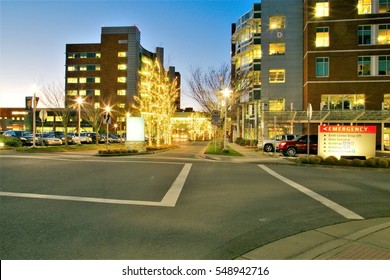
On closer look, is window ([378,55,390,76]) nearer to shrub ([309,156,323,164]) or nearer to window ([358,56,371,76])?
window ([358,56,371,76])

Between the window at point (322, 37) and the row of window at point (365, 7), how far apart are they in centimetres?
185

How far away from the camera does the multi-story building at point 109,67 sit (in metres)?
91.6

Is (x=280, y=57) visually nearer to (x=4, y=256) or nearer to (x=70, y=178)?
(x=70, y=178)

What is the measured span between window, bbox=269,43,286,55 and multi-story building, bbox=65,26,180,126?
169 feet

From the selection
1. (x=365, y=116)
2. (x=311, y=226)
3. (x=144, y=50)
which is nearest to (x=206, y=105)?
(x=365, y=116)

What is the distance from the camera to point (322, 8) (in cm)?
4212

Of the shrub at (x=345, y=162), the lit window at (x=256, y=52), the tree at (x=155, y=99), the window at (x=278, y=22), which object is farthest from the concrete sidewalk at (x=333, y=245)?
the lit window at (x=256, y=52)

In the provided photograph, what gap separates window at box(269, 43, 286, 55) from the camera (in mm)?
46344

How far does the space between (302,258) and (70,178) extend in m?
9.85

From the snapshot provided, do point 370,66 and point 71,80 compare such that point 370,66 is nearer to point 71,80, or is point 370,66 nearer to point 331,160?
point 331,160

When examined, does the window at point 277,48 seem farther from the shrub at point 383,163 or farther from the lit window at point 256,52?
the shrub at point 383,163

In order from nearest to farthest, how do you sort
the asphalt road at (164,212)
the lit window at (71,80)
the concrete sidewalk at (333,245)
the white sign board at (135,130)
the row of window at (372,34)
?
1. the concrete sidewalk at (333,245)
2. the asphalt road at (164,212)
3. the white sign board at (135,130)
4. the row of window at (372,34)
5. the lit window at (71,80)

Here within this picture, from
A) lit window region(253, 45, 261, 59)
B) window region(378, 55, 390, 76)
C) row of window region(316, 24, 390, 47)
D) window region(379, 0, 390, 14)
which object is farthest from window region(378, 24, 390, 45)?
lit window region(253, 45, 261, 59)

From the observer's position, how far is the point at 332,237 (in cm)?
548
